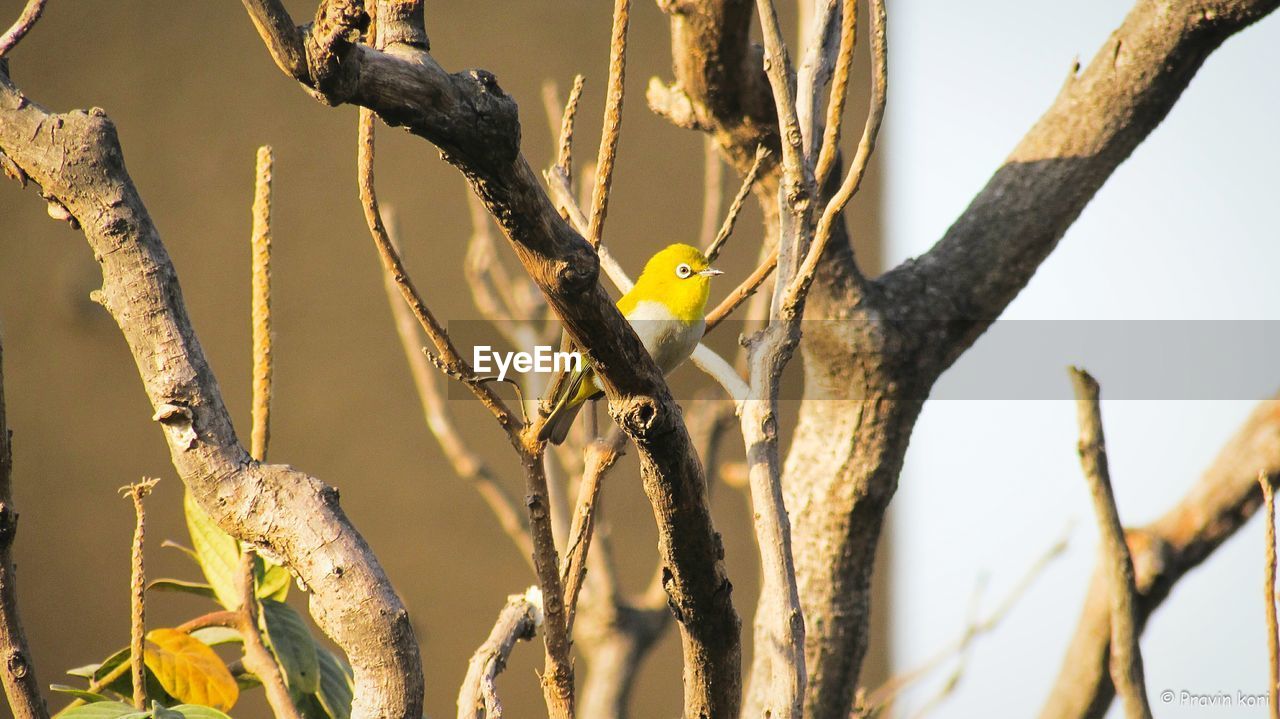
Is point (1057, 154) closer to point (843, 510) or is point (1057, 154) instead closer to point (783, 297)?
point (843, 510)

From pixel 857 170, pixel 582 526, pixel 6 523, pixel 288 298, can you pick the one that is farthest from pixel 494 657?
pixel 288 298

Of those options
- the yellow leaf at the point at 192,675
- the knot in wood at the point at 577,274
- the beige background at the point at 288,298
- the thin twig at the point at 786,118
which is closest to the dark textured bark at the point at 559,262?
the knot in wood at the point at 577,274

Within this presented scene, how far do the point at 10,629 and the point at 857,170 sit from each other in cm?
63

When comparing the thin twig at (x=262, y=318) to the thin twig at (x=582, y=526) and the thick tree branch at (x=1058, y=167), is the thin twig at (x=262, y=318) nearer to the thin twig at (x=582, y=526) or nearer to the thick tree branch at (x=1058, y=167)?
the thin twig at (x=582, y=526)

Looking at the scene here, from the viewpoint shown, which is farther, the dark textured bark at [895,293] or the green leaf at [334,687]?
the dark textured bark at [895,293]

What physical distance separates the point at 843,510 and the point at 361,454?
1592mm

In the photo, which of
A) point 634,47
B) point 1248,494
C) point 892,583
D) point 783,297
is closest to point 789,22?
point 634,47

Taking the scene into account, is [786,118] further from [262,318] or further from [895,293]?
[895,293]

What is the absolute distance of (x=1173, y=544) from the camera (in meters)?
1.26

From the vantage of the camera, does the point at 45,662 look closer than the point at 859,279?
No

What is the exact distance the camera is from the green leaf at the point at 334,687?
0.78 m

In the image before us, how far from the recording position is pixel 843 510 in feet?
3.66

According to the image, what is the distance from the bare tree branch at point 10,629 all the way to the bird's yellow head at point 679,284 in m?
0.62

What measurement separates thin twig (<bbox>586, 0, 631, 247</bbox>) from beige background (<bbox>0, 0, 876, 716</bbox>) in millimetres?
1401
